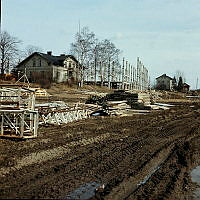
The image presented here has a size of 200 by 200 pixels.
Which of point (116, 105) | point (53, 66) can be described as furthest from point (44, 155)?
point (53, 66)

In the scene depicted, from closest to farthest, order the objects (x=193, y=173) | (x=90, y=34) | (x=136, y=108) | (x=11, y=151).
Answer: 1. (x=193, y=173)
2. (x=11, y=151)
3. (x=136, y=108)
4. (x=90, y=34)

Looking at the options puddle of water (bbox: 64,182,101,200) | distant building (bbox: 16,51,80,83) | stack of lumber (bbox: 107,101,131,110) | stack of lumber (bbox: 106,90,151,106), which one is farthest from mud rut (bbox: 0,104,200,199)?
distant building (bbox: 16,51,80,83)

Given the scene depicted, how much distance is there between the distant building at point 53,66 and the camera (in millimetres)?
60412

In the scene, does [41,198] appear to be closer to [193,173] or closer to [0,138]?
[193,173]

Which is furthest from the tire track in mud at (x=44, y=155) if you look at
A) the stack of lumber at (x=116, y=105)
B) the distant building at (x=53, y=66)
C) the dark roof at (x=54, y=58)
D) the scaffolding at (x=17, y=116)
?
the dark roof at (x=54, y=58)

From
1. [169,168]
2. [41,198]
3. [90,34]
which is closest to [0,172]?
[41,198]

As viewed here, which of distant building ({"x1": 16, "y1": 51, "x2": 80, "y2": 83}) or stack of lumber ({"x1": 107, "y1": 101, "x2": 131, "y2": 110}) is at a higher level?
distant building ({"x1": 16, "y1": 51, "x2": 80, "y2": 83})

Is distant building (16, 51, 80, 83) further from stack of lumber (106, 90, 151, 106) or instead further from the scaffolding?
the scaffolding

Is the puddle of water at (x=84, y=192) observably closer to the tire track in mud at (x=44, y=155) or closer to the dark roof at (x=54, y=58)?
the tire track in mud at (x=44, y=155)

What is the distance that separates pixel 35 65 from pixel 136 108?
125 feet

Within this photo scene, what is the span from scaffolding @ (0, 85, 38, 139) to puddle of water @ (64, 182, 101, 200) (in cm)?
518

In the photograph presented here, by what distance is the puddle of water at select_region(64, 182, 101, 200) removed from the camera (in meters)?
5.53

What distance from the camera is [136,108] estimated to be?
28891 millimetres

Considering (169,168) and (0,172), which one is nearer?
(0,172)
